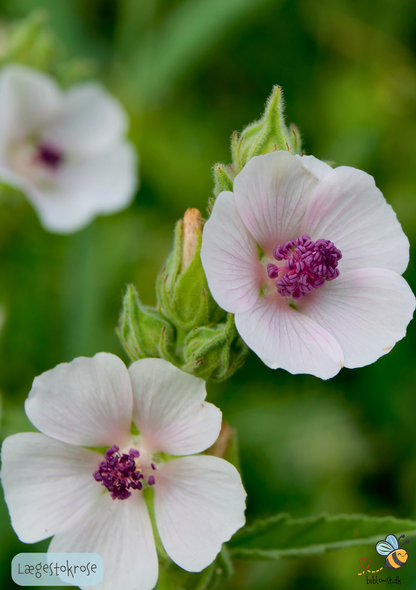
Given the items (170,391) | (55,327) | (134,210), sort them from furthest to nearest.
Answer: (134,210) < (55,327) < (170,391)

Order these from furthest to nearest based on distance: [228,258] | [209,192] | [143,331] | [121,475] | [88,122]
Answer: [209,192] < [88,122] < [143,331] < [121,475] < [228,258]

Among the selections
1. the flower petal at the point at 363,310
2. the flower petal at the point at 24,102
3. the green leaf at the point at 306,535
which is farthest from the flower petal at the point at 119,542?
the flower petal at the point at 24,102

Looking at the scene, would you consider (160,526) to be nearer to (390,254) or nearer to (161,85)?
(390,254)

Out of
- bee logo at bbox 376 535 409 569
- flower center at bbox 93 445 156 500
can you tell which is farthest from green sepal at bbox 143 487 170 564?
bee logo at bbox 376 535 409 569

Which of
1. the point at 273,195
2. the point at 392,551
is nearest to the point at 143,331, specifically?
the point at 273,195

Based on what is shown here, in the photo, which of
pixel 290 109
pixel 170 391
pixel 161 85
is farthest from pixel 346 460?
pixel 161 85

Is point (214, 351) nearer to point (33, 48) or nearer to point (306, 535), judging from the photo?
point (306, 535)

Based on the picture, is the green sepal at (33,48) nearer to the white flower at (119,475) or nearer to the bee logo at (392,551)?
the white flower at (119,475)
